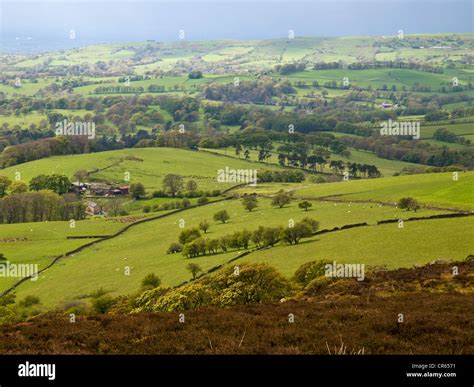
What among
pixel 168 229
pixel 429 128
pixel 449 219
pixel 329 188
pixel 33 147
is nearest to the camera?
pixel 449 219

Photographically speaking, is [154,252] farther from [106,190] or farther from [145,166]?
[145,166]

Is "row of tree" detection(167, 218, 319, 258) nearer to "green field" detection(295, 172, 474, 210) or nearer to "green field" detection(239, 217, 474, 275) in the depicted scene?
"green field" detection(239, 217, 474, 275)

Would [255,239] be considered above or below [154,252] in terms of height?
above

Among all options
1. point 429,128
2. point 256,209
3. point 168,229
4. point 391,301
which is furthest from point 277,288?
point 429,128

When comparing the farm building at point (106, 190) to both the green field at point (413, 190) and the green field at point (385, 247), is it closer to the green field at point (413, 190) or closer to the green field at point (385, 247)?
the green field at point (413, 190)

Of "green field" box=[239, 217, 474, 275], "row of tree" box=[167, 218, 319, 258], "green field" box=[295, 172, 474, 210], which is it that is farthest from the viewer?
"green field" box=[295, 172, 474, 210]

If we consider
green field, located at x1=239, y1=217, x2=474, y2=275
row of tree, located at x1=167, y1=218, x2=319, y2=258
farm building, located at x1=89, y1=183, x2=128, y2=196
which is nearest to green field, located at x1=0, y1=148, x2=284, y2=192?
farm building, located at x1=89, y1=183, x2=128, y2=196

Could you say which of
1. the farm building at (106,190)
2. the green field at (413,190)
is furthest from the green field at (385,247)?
the farm building at (106,190)

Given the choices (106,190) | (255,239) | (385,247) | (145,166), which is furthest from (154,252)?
Result: (145,166)

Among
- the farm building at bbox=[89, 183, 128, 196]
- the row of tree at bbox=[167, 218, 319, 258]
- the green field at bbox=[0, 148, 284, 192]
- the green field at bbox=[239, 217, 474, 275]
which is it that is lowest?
the farm building at bbox=[89, 183, 128, 196]
